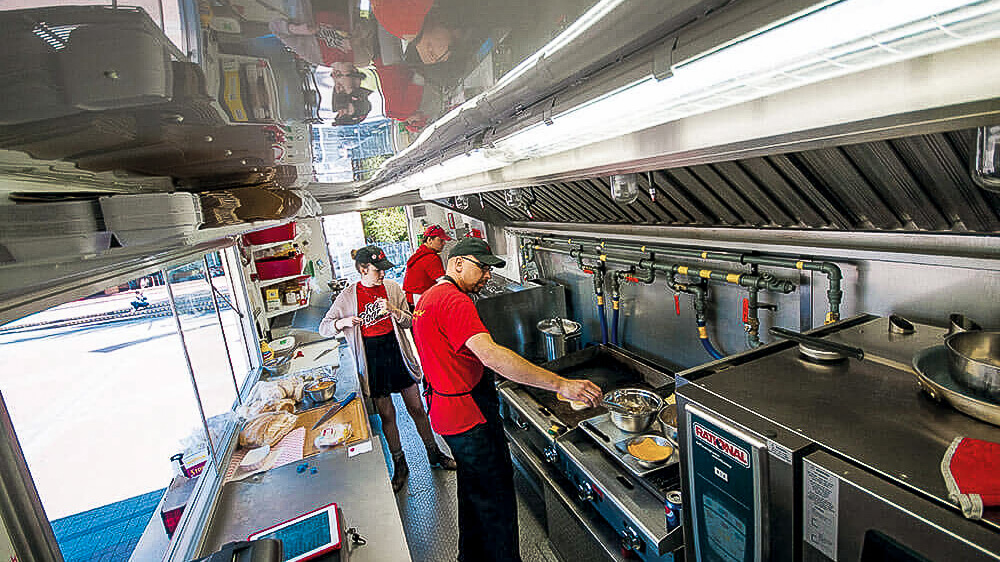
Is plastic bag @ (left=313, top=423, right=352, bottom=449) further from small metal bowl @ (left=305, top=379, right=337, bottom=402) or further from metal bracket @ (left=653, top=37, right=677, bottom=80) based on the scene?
metal bracket @ (left=653, top=37, right=677, bottom=80)

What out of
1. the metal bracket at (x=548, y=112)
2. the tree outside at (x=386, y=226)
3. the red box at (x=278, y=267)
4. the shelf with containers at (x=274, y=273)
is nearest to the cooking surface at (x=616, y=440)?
the metal bracket at (x=548, y=112)

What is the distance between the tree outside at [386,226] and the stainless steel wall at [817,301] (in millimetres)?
6175

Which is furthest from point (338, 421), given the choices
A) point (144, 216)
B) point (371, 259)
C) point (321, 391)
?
point (144, 216)

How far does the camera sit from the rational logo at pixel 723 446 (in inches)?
36.9

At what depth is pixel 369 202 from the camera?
536cm

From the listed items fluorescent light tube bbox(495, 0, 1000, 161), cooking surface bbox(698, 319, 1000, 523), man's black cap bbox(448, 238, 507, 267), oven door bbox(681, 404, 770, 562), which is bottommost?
oven door bbox(681, 404, 770, 562)

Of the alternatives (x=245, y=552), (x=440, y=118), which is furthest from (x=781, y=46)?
(x=245, y=552)

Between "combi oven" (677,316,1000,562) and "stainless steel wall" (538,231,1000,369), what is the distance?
234 mm

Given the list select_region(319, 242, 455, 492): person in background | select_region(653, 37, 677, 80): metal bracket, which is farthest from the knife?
select_region(653, 37, 677, 80): metal bracket

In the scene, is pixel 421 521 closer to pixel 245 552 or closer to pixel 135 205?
pixel 245 552

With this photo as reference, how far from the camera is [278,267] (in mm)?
4262

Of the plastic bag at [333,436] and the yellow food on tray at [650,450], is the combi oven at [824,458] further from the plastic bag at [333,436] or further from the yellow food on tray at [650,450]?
the plastic bag at [333,436]

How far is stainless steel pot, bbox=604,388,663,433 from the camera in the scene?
6.17 ft

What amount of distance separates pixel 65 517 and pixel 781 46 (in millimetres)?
3260
